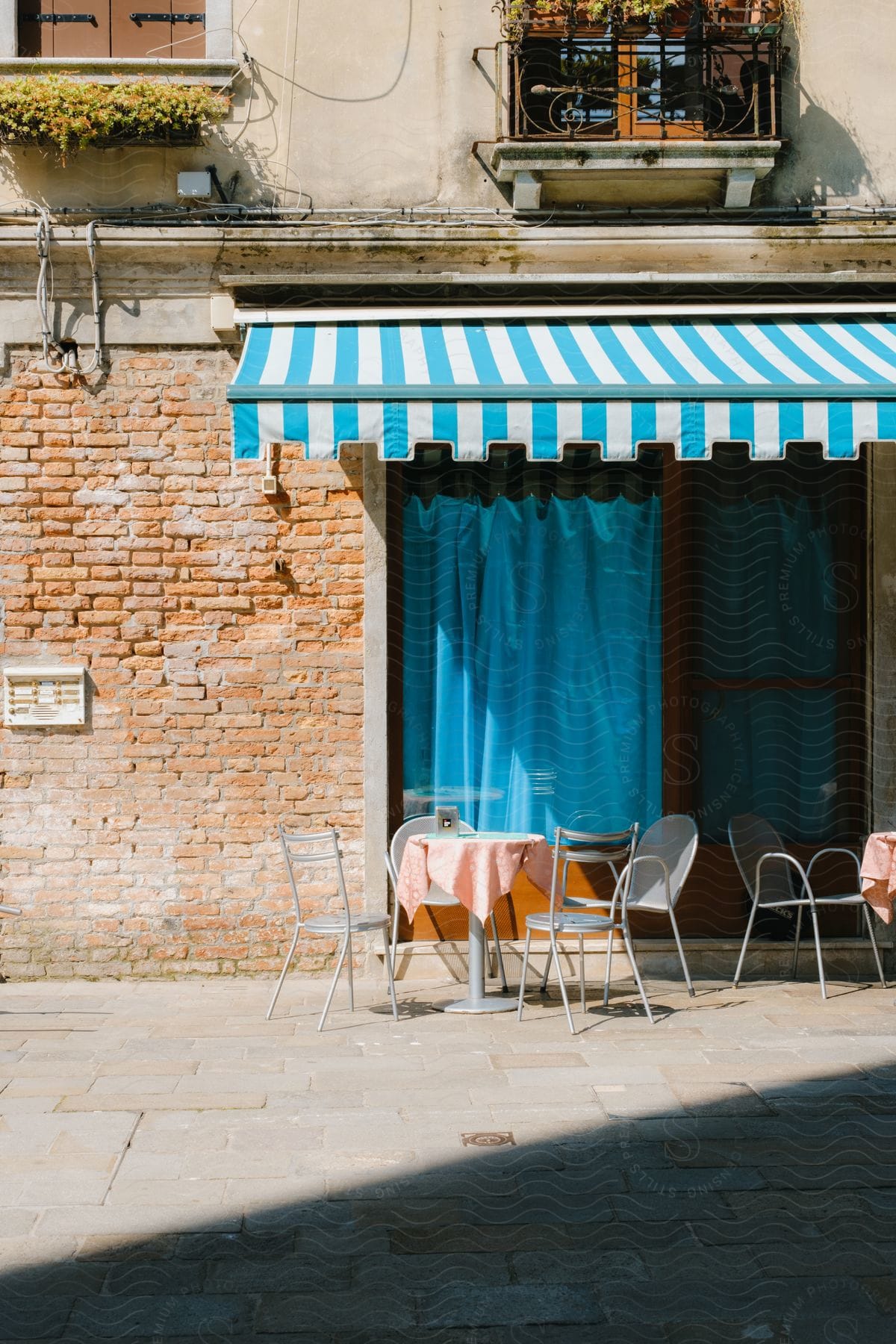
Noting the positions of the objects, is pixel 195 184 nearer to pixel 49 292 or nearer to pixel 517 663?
pixel 49 292

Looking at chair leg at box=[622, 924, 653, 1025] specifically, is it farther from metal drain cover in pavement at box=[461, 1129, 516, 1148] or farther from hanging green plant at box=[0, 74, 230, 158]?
hanging green plant at box=[0, 74, 230, 158]

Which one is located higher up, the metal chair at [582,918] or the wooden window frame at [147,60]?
the wooden window frame at [147,60]

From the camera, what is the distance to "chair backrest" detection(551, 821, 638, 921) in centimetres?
734

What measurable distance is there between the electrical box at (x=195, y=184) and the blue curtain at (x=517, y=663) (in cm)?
215

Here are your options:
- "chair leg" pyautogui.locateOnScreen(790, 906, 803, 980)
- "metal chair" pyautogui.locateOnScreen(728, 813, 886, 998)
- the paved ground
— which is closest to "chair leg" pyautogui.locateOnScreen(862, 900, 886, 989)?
"metal chair" pyautogui.locateOnScreen(728, 813, 886, 998)

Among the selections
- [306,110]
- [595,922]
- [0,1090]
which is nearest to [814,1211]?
[595,922]

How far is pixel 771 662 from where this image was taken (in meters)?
8.73

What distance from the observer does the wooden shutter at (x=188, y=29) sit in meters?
8.67

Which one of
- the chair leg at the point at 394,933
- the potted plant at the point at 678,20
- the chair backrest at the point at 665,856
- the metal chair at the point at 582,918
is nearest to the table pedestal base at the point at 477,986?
the metal chair at the point at 582,918

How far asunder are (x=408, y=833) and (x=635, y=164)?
403 centimetres

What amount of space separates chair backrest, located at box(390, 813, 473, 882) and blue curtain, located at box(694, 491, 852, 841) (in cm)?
162

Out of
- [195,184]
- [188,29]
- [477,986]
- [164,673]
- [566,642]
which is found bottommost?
[477,986]

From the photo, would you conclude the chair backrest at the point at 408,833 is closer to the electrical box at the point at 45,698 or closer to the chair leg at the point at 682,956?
the chair leg at the point at 682,956

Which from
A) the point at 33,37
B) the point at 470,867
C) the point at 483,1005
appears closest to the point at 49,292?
the point at 33,37
